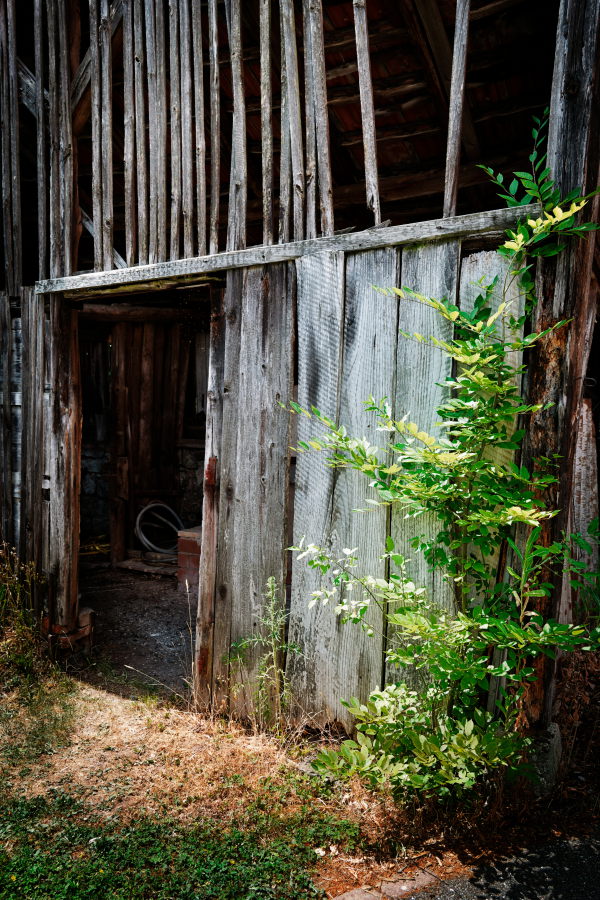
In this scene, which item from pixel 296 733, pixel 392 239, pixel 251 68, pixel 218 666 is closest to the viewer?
pixel 392 239

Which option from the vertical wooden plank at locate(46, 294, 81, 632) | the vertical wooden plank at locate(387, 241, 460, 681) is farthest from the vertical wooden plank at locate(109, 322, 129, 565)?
the vertical wooden plank at locate(387, 241, 460, 681)

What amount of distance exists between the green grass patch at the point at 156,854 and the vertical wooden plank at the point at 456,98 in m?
3.07

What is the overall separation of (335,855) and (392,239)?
9.66 ft

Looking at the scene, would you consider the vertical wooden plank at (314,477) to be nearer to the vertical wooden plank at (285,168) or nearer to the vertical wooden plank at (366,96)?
the vertical wooden plank at (285,168)

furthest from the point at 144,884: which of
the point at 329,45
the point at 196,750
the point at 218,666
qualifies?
the point at 329,45

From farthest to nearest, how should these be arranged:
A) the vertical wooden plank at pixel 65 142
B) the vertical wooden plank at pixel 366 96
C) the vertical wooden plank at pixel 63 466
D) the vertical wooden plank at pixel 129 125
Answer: the vertical wooden plank at pixel 63 466, the vertical wooden plank at pixel 65 142, the vertical wooden plank at pixel 129 125, the vertical wooden plank at pixel 366 96

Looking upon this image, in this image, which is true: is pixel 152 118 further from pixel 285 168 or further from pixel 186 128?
pixel 285 168

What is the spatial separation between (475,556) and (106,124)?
3990mm

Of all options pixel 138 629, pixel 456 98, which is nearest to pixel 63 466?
pixel 138 629

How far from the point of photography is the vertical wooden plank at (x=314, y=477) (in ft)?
10.6

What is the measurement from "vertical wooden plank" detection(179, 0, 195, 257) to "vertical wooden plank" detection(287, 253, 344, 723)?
3.15 feet

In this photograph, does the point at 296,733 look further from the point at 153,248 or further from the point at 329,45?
the point at 329,45

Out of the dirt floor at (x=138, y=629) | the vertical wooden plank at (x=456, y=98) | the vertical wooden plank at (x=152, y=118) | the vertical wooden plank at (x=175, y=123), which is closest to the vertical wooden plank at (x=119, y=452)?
the dirt floor at (x=138, y=629)

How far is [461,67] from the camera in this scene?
9.12ft
